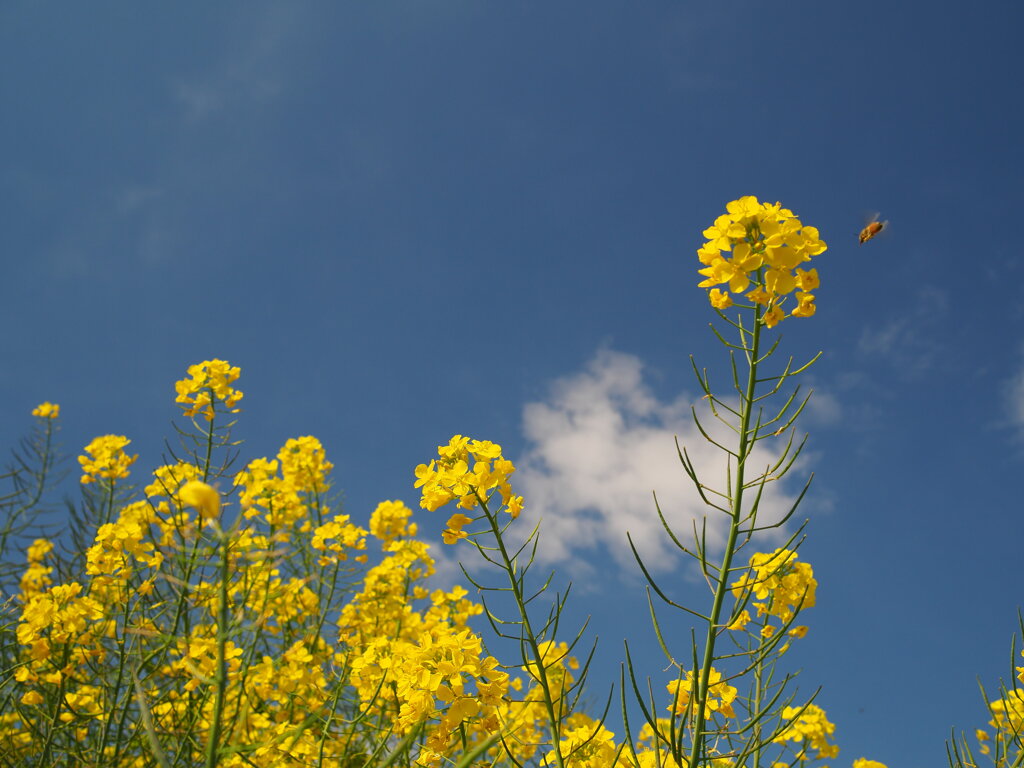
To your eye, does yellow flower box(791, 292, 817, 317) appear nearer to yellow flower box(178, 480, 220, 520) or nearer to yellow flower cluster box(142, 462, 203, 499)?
yellow flower box(178, 480, 220, 520)

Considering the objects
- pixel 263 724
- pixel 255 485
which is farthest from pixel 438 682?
pixel 255 485

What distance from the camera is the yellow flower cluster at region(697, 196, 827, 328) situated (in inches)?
83.8

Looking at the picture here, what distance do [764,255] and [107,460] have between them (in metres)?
5.53

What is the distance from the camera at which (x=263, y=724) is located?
13.0 feet

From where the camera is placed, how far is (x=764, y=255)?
2152 mm

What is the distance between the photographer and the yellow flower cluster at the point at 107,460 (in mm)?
5785

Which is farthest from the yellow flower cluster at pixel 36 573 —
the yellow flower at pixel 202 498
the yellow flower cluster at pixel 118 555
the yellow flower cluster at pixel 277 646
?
the yellow flower at pixel 202 498

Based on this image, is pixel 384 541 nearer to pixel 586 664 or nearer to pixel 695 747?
pixel 586 664

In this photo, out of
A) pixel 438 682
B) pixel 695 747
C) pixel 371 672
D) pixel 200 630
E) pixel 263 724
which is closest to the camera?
pixel 695 747

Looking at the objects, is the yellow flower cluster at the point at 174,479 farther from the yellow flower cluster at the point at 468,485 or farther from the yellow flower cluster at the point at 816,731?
the yellow flower cluster at the point at 816,731

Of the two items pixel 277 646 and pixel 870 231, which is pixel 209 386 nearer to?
pixel 277 646

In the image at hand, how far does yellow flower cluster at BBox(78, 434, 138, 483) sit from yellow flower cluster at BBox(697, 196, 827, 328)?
17.5ft

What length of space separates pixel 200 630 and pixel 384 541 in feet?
5.25

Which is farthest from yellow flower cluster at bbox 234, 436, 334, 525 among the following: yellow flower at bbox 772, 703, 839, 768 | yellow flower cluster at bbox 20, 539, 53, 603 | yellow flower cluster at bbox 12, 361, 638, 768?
yellow flower at bbox 772, 703, 839, 768
